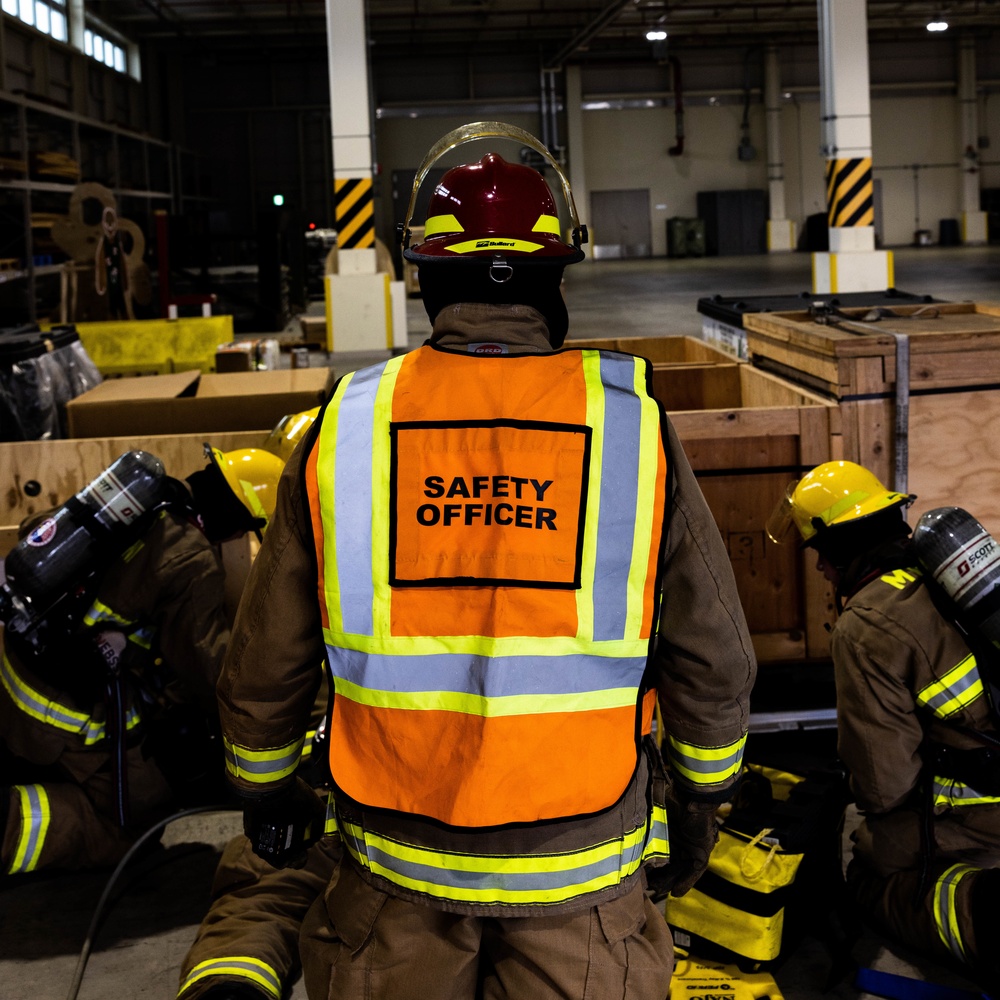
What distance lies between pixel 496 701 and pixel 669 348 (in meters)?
5.35

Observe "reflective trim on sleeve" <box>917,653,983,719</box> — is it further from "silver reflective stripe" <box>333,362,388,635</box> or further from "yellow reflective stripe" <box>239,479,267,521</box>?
"yellow reflective stripe" <box>239,479,267,521</box>

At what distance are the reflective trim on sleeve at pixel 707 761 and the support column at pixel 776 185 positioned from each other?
28.1 m

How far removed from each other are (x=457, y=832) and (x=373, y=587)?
0.38 metres

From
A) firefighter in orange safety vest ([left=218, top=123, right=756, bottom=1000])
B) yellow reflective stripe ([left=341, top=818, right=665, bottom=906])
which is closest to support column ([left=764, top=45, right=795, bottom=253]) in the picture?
firefighter in orange safety vest ([left=218, top=123, right=756, bottom=1000])

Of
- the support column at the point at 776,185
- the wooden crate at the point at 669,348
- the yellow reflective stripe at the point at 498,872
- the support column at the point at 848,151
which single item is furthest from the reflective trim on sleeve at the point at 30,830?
the support column at the point at 776,185

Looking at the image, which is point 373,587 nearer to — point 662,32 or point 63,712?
point 63,712

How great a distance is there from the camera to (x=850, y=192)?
1188 cm

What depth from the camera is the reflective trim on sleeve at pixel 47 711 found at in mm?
3250

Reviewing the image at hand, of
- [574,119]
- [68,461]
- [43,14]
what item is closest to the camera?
[68,461]

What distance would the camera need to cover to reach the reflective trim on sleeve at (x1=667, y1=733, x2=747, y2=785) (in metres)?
1.90

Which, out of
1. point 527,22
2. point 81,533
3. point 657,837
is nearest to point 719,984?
point 657,837

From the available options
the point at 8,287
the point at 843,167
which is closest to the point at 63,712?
the point at 843,167

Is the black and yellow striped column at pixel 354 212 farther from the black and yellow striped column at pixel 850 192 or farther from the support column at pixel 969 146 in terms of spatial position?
the support column at pixel 969 146

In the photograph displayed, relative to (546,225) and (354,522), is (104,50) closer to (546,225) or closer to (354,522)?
(546,225)
